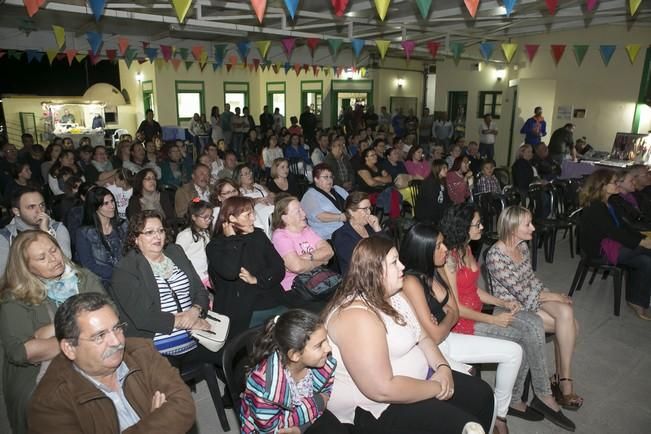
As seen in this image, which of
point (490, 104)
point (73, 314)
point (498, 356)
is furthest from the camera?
point (490, 104)

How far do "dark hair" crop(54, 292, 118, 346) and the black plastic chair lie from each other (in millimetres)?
611

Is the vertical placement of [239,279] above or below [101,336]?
A: below

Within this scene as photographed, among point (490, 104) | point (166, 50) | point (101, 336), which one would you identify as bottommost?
point (101, 336)

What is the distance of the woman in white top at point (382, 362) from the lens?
1.82 metres

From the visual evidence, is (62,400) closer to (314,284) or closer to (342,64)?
(314,284)

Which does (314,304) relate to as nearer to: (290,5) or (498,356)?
(498,356)

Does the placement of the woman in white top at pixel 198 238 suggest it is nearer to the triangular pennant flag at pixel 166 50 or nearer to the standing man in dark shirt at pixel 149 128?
the triangular pennant flag at pixel 166 50

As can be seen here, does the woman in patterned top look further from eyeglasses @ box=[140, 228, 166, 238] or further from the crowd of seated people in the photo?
eyeglasses @ box=[140, 228, 166, 238]

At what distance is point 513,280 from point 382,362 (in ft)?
5.03

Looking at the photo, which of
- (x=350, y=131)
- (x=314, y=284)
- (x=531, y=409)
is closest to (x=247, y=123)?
(x=350, y=131)

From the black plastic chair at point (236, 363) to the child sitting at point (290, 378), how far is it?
22 centimetres

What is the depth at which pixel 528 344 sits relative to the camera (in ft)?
8.95

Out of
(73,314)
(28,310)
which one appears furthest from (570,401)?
(28,310)

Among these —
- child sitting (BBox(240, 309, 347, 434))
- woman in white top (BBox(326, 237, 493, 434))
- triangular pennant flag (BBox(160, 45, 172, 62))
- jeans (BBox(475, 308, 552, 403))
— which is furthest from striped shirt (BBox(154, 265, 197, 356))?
triangular pennant flag (BBox(160, 45, 172, 62))
